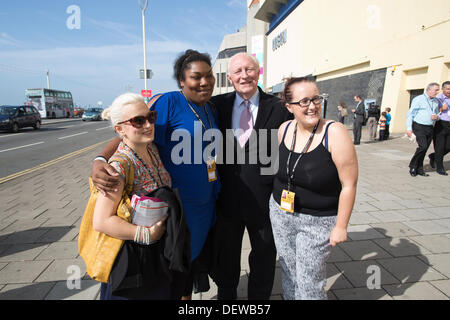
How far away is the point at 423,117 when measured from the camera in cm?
553

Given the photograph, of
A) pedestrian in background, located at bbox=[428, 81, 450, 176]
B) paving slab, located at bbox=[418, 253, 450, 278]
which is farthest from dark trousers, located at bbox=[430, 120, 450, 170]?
paving slab, located at bbox=[418, 253, 450, 278]

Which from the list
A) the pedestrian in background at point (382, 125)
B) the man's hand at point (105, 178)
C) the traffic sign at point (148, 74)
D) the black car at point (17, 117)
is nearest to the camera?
the man's hand at point (105, 178)

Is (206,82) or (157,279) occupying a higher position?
(206,82)

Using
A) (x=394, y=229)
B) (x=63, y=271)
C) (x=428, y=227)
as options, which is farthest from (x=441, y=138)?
(x=63, y=271)

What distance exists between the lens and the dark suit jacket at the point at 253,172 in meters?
1.97

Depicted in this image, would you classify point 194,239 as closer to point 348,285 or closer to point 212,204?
point 212,204

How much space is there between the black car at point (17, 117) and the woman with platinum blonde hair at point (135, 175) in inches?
789

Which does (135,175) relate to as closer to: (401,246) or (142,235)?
(142,235)

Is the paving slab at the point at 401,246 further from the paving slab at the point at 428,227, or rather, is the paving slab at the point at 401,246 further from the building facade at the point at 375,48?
the building facade at the point at 375,48

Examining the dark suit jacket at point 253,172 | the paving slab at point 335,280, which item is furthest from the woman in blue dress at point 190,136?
the paving slab at point 335,280

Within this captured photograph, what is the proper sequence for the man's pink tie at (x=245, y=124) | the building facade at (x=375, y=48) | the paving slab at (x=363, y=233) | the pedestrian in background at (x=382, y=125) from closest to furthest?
the man's pink tie at (x=245, y=124) → the paving slab at (x=363, y=233) → the pedestrian in background at (x=382, y=125) → the building facade at (x=375, y=48)

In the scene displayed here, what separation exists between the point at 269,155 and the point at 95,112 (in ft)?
104
